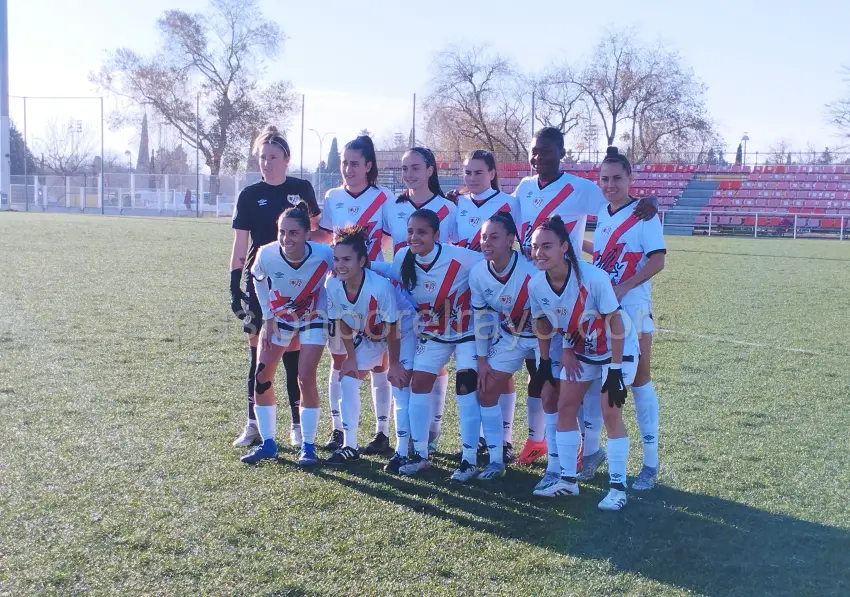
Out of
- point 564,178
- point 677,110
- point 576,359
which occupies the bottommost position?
point 576,359

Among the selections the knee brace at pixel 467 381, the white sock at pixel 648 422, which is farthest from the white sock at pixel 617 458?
the knee brace at pixel 467 381

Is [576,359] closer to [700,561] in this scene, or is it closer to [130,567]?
[700,561]

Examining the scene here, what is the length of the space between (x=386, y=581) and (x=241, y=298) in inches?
88.3

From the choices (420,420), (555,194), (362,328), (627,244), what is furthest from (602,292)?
(362,328)

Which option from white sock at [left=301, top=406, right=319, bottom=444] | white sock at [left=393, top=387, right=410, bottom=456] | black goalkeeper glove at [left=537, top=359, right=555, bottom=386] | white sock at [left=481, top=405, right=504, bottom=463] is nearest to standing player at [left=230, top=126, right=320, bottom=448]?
white sock at [left=301, top=406, right=319, bottom=444]

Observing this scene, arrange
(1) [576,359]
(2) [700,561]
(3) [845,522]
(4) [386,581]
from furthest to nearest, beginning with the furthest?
1. (1) [576,359]
2. (3) [845,522]
3. (2) [700,561]
4. (4) [386,581]

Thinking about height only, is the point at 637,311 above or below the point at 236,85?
below

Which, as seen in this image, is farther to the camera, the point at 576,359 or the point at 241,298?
the point at 241,298

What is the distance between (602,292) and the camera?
381 centimetres

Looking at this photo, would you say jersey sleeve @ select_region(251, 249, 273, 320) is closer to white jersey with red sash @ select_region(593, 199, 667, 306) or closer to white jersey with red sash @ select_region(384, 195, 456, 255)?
white jersey with red sash @ select_region(384, 195, 456, 255)

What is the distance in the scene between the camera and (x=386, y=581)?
2980 millimetres

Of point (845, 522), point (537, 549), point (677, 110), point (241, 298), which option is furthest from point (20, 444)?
point (677, 110)

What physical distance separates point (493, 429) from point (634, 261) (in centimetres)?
115

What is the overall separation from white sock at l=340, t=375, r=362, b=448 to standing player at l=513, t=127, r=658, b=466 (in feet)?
3.97
